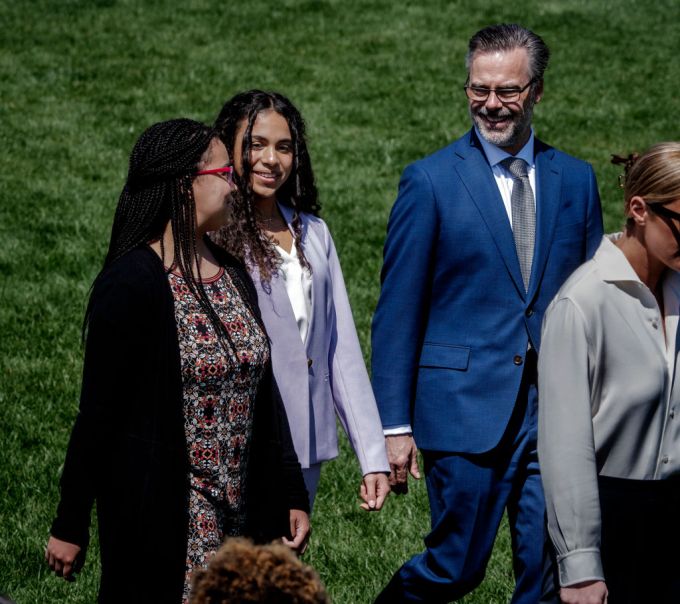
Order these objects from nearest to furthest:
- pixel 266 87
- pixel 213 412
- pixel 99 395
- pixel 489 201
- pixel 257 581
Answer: pixel 257 581, pixel 99 395, pixel 213 412, pixel 489 201, pixel 266 87

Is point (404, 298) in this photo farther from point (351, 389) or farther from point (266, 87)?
point (266, 87)

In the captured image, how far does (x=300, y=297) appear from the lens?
445 cm

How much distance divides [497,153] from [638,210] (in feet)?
3.53

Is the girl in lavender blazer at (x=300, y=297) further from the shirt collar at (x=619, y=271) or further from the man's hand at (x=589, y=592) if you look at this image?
the shirt collar at (x=619, y=271)

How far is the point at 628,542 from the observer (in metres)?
3.62

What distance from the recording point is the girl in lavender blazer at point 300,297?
4.38 meters

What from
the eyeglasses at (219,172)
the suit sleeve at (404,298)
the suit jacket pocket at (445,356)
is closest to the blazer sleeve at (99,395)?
the eyeglasses at (219,172)

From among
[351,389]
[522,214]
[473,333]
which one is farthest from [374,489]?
[522,214]

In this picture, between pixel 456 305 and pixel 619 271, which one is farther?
pixel 456 305

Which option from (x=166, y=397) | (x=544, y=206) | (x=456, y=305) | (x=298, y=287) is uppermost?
(x=544, y=206)

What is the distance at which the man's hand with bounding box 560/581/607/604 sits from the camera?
3.50m

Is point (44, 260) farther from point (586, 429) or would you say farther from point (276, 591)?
point (276, 591)

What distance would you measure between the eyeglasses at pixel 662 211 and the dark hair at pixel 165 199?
1302mm

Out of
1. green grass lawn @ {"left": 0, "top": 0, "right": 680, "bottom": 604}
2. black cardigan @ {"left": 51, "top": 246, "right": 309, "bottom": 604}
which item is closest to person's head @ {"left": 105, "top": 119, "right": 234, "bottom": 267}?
black cardigan @ {"left": 51, "top": 246, "right": 309, "bottom": 604}
